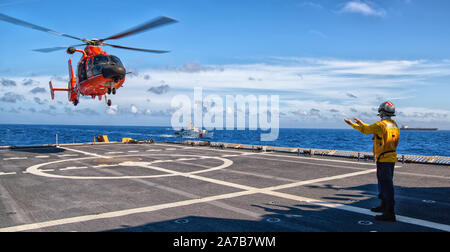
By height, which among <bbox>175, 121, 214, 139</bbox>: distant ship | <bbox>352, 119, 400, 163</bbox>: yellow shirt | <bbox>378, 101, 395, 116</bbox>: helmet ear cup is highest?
<bbox>378, 101, 395, 116</bbox>: helmet ear cup

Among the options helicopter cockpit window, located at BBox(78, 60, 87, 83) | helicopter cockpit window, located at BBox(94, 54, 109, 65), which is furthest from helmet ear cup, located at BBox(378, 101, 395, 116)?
helicopter cockpit window, located at BBox(78, 60, 87, 83)

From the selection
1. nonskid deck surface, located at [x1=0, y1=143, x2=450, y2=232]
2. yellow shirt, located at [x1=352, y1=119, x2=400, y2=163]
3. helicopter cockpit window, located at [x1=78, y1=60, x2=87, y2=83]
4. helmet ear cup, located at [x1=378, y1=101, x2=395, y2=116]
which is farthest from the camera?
helicopter cockpit window, located at [x1=78, y1=60, x2=87, y2=83]

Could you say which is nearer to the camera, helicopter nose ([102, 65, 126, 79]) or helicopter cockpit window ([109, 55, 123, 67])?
helicopter nose ([102, 65, 126, 79])

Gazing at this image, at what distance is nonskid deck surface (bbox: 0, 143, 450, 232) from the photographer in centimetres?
819

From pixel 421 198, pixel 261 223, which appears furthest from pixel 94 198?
pixel 421 198

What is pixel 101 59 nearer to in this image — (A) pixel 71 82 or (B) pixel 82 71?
(B) pixel 82 71

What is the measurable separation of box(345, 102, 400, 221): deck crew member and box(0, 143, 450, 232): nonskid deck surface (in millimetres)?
604

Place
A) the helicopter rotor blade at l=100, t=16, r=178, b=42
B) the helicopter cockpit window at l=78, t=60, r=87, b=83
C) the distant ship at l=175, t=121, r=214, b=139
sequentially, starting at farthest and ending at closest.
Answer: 1. the distant ship at l=175, t=121, r=214, b=139
2. the helicopter cockpit window at l=78, t=60, r=87, b=83
3. the helicopter rotor blade at l=100, t=16, r=178, b=42

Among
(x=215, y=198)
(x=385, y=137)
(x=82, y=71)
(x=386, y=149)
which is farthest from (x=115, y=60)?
(x=386, y=149)

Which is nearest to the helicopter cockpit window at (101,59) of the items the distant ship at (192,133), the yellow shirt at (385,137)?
the yellow shirt at (385,137)

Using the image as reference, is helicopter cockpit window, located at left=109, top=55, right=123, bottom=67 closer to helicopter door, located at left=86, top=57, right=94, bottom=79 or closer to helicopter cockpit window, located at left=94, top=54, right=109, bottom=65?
helicopter cockpit window, located at left=94, top=54, right=109, bottom=65

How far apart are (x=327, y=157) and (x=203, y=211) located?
55.9ft
